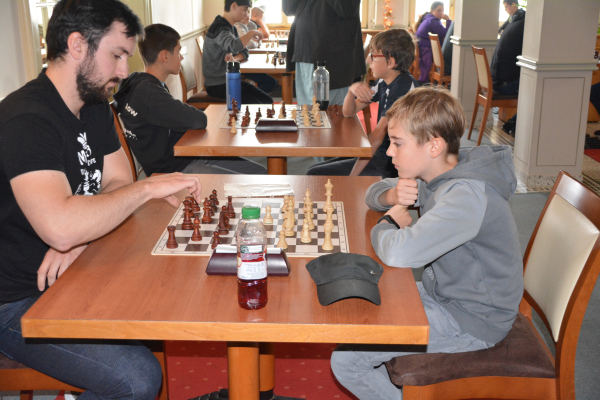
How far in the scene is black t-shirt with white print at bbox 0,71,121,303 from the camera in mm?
1327

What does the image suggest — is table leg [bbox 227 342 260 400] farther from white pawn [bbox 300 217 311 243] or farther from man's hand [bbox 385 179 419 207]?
man's hand [bbox 385 179 419 207]

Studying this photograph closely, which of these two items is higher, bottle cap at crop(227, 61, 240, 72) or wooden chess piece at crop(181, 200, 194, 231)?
bottle cap at crop(227, 61, 240, 72)

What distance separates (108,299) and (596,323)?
6.92ft

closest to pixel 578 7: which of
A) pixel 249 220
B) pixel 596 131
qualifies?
pixel 596 131

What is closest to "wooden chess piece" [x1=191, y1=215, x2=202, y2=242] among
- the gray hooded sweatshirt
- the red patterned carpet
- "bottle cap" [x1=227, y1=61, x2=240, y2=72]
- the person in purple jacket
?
the gray hooded sweatshirt

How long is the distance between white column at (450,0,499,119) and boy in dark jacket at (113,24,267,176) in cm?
402

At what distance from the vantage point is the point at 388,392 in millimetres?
1507

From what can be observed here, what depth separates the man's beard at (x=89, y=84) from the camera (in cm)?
150

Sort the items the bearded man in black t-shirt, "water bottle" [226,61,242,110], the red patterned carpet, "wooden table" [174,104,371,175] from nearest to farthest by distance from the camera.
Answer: the bearded man in black t-shirt, the red patterned carpet, "wooden table" [174,104,371,175], "water bottle" [226,61,242,110]

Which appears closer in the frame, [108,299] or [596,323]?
[108,299]

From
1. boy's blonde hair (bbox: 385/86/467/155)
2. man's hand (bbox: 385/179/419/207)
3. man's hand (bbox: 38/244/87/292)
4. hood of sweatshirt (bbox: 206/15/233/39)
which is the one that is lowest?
man's hand (bbox: 38/244/87/292)

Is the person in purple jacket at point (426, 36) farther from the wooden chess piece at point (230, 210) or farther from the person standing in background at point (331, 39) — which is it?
the wooden chess piece at point (230, 210)

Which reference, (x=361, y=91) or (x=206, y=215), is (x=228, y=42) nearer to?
(x=361, y=91)

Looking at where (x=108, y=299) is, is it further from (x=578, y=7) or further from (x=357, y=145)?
(x=578, y=7)
